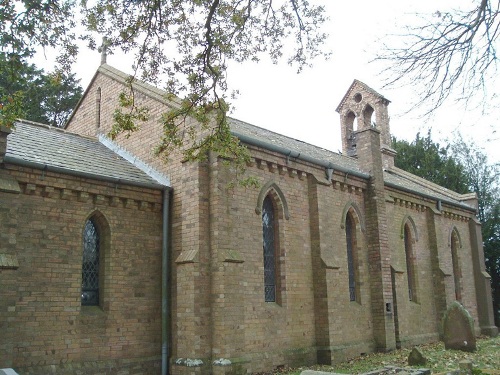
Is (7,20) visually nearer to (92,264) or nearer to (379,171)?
(92,264)

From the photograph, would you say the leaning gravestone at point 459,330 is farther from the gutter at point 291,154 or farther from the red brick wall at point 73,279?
the red brick wall at point 73,279

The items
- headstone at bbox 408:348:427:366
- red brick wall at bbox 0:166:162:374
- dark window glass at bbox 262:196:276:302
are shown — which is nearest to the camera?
red brick wall at bbox 0:166:162:374

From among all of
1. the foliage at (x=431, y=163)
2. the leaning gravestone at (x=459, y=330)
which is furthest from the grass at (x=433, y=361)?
the foliage at (x=431, y=163)

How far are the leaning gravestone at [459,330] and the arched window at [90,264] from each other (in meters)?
12.2

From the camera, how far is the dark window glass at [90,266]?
12.8 meters

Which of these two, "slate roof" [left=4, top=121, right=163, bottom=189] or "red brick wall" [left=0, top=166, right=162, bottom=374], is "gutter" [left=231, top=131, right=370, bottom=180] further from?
"red brick wall" [left=0, top=166, right=162, bottom=374]

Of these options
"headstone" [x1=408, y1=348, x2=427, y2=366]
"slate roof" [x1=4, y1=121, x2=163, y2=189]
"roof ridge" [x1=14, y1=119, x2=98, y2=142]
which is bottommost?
"headstone" [x1=408, y1=348, x2=427, y2=366]

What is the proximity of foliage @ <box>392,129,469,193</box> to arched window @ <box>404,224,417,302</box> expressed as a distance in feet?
58.9

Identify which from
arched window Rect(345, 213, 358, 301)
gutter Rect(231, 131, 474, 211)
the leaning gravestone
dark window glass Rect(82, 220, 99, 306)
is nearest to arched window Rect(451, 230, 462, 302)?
gutter Rect(231, 131, 474, 211)

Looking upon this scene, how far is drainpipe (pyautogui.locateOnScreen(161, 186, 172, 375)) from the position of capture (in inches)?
520

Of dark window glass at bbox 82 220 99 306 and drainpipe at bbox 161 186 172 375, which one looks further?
drainpipe at bbox 161 186 172 375

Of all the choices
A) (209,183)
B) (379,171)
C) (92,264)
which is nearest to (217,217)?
(209,183)

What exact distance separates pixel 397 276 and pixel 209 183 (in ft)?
30.9

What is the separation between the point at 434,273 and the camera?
911 inches
